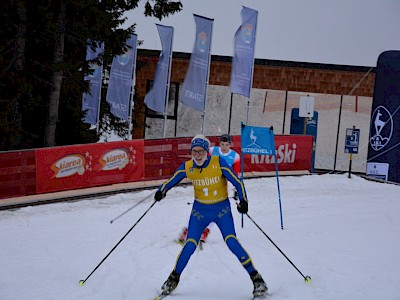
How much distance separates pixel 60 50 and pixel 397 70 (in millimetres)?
10437

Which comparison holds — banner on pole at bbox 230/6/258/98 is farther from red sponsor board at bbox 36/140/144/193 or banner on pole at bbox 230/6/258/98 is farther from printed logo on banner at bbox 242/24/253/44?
red sponsor board at bbox 36/140/144/193

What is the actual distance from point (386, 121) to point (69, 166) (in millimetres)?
10382

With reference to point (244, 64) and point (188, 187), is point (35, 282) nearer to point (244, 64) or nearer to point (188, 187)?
point (188, 187)

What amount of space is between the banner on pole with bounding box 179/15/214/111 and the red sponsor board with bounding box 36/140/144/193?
650 centimetres

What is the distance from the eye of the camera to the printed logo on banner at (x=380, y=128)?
64.6 ft

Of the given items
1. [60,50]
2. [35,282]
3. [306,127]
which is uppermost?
[60,50]

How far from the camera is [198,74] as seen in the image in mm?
22922

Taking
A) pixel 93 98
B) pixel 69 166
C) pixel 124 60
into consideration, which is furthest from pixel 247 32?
pixel 69 166

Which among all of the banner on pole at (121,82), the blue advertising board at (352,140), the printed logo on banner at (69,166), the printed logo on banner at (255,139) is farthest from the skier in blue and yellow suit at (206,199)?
the banner on pole at (121,82)

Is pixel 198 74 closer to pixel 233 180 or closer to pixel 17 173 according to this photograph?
pixel 17 173

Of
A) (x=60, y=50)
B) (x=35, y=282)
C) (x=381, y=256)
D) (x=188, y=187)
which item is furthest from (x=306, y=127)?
(x=35, y=282)

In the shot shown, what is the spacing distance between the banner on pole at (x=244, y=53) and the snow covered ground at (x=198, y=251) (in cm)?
780

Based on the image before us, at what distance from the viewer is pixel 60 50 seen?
1847 centimetres

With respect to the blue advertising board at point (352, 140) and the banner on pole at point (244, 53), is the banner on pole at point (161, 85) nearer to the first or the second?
the banner on pole at point (244, 53)
